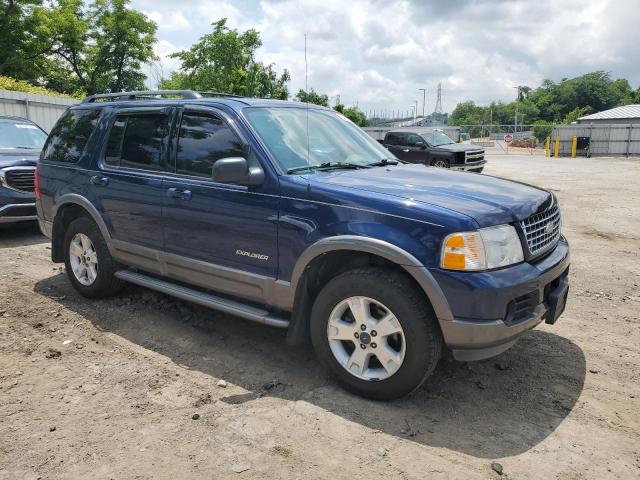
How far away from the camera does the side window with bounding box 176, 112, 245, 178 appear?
161 inches

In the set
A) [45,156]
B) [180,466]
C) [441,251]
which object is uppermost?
[45,156]

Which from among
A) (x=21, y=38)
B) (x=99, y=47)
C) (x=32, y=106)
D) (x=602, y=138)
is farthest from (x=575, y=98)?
(x=32, y=106)

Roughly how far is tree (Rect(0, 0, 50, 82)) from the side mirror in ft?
120

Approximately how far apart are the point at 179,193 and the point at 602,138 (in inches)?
1445

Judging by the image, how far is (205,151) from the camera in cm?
424

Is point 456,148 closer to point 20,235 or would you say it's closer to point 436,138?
point 436,138

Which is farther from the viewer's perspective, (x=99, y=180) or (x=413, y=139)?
(x=413, y=139)

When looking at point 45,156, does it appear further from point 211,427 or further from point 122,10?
point 122,10

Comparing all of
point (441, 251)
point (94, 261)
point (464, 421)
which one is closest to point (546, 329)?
point (464, 421)

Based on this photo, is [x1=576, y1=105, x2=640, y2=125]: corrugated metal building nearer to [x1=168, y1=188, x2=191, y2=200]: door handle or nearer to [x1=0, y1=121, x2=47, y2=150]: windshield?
[x1=0, y1=121, x2=47, y2=150]: windshield

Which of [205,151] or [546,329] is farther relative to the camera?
[546,329]

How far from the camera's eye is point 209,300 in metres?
4.16

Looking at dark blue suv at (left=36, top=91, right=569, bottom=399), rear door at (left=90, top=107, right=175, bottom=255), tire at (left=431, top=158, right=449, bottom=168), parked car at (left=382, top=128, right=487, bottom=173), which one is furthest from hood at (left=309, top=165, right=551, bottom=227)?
tire at (left=431, top=158, right=449, bottom=168)

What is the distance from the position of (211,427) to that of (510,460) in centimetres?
171
